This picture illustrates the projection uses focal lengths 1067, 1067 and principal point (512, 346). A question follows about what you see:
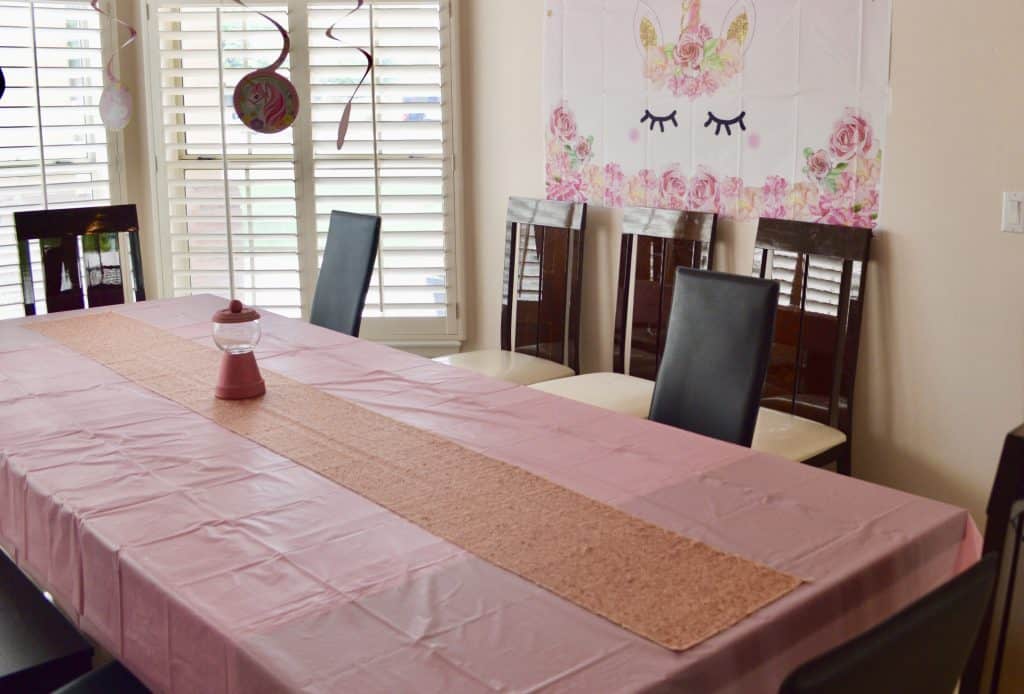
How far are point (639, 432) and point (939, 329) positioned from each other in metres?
1.14

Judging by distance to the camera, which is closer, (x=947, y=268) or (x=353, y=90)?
(x=947, y=268)

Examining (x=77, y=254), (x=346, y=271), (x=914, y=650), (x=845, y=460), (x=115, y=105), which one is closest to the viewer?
(x=914, y=650)

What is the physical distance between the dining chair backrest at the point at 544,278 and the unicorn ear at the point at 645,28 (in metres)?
0.57

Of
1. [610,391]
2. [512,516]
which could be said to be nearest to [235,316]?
[512,516]

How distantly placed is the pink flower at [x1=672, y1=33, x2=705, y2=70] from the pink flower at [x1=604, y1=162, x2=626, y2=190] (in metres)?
0.42

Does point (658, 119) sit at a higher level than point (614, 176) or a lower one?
higher

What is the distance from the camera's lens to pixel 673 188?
339 centimetres

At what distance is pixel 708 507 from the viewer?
1.66 m

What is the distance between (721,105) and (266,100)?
5.07 ft

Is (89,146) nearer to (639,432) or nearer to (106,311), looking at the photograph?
(106,311)

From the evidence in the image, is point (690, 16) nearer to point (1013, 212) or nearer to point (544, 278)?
point (544, 278)

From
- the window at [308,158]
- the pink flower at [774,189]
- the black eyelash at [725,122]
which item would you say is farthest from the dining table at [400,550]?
the window at [308,158]

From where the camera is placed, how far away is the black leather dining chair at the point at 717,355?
222 cm


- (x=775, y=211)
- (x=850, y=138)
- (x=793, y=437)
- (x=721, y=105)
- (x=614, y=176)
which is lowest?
(x=793, y=437)
